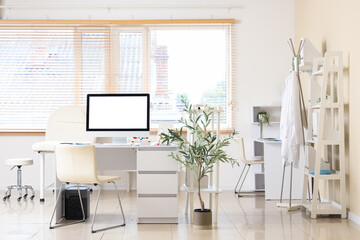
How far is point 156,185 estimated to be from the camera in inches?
183

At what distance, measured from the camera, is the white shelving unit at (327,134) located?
4.96 metres

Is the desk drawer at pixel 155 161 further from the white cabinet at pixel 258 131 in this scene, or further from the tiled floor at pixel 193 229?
the white cabinet at pixel 258 131

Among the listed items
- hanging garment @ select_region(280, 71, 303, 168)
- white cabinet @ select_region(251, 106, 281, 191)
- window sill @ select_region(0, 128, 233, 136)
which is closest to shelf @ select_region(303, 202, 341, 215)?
hanging garment @ select_region(280, 71, 303, 168)

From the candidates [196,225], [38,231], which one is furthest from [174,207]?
[38,231]

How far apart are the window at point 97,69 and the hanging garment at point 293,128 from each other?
1.70m

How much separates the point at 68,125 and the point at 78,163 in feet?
7.39

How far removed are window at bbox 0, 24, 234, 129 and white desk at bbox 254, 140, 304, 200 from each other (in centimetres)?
108

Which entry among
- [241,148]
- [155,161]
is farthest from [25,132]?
[155,161]

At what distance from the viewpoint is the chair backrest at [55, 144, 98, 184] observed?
4.37 m

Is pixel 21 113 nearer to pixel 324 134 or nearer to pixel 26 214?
pixel 26 214

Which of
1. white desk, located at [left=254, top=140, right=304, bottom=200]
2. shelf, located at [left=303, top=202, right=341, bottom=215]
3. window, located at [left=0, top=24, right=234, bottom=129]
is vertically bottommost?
shelf, located at [left=303, top=202, right=341, bottom=215]

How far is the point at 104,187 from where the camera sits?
23.5 feet

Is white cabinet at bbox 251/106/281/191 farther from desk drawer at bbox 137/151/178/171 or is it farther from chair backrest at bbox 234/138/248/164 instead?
desk drawer at bbox 137/151/178/171

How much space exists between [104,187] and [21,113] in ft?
4.87
